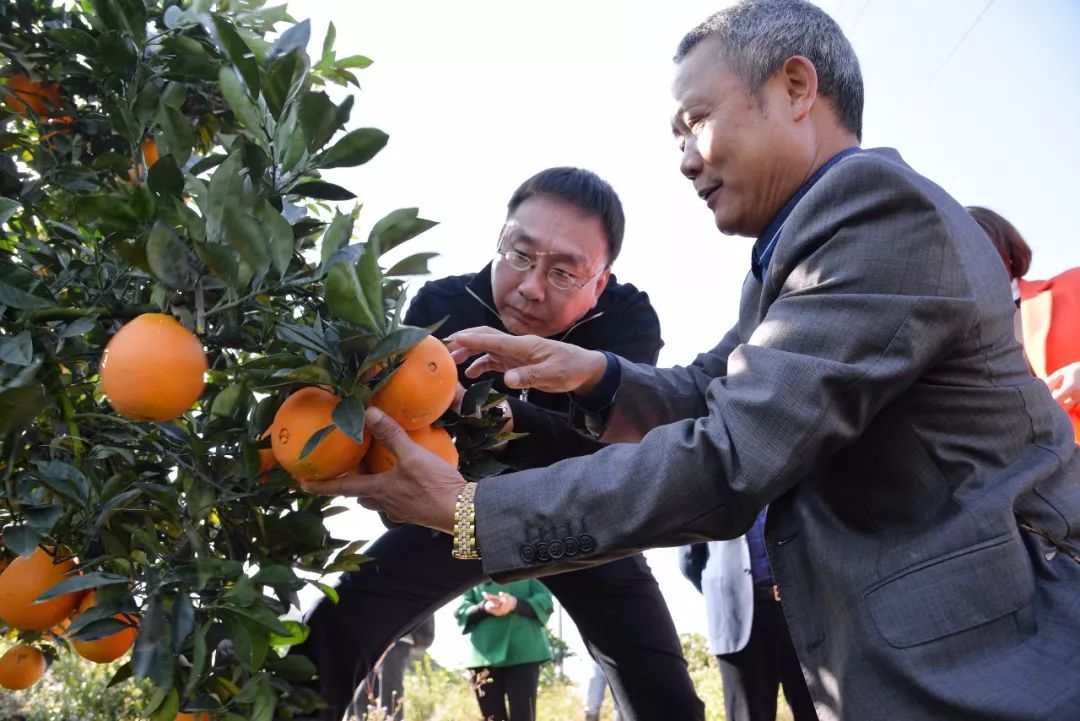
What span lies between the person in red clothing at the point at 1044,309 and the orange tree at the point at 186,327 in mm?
2070

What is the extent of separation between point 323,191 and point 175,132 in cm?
23

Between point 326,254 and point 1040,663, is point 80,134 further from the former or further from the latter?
point 1040,663

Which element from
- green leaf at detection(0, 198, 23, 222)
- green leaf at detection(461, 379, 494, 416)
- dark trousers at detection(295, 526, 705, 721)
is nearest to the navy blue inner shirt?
dark trousers at detection(295, 526, 705, 721)

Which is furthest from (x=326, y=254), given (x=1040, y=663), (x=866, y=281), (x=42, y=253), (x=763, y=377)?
(x=1040, y=663)

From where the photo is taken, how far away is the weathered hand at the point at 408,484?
1.44 meters

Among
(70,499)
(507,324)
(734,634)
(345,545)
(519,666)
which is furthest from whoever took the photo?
(519,666)

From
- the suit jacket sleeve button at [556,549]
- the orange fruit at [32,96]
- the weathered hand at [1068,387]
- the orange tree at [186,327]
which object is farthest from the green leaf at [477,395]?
the weathered hand at [1068,387]

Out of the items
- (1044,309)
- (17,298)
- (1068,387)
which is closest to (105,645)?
(17,298)

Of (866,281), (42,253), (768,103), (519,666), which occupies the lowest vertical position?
(519,666)

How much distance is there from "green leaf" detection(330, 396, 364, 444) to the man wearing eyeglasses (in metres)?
0.65

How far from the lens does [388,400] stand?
140cm

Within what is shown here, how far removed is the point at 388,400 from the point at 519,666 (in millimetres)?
3592

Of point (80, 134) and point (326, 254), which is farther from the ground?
point (80, 134)

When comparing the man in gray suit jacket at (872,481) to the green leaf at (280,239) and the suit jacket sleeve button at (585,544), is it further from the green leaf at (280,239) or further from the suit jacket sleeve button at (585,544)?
the green leaf at (280,239)
